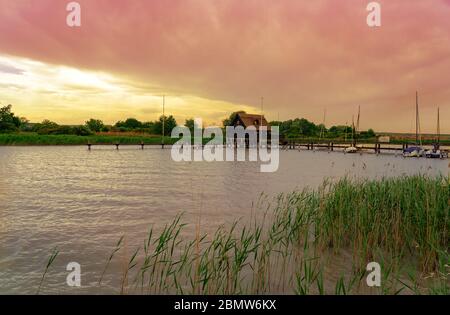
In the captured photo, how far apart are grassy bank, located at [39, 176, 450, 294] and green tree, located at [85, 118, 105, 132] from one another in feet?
286

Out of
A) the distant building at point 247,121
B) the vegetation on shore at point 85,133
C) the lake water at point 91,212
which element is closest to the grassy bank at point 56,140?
the vegetation on shore at point 85,133

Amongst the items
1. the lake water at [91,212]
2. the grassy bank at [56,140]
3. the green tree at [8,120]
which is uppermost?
the green tree at [8,120]

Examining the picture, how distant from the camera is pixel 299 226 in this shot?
29.3 ft

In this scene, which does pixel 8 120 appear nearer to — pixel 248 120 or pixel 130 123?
pixel 130 123

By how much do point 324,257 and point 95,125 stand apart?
9174 cm

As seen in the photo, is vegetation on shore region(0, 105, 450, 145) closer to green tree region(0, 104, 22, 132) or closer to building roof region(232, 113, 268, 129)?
green tree region(0, 104, 22, 132)

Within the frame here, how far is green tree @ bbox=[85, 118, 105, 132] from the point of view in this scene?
89312 mm

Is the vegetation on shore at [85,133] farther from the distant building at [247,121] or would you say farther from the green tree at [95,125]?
the distant building at [247,121]

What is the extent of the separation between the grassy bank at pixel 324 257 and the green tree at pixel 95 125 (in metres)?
87.2

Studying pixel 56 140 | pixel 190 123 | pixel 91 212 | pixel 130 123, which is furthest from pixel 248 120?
pixel 91 212

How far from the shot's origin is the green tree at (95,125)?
8931cm

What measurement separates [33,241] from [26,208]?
191 inches
